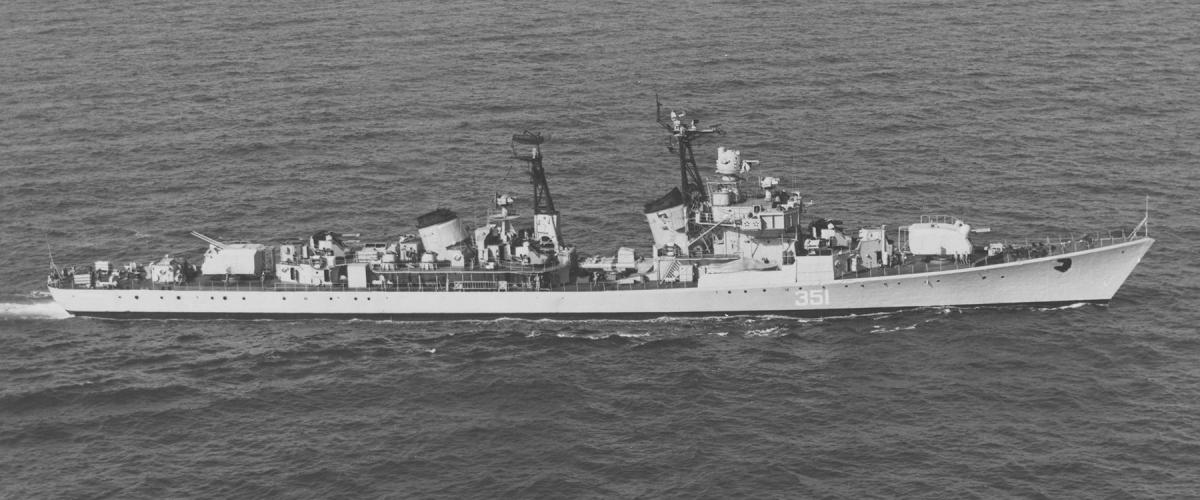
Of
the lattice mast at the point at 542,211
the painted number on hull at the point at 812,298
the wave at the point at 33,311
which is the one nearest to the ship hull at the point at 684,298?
the painted number on hull at the point at 812,298

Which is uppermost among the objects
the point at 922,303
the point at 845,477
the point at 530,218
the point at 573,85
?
the point at 573,85

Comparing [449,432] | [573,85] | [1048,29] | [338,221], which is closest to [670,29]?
[573,85]

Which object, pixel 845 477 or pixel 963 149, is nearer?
pixel 845 477

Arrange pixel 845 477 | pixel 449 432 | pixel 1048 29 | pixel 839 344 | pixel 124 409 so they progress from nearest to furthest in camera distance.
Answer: pixel 845 477
pixel 449 432
pixel 124 409
pixel 839 344
pixel 1048 29

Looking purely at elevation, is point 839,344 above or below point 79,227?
below

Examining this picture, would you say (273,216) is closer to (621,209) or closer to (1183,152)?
(621,209)

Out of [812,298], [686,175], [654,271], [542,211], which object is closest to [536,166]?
[542,211]

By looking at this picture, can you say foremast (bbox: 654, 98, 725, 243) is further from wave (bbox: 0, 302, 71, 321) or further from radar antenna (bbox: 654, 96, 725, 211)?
wave (bbox: 0, 302, 71, 321)
